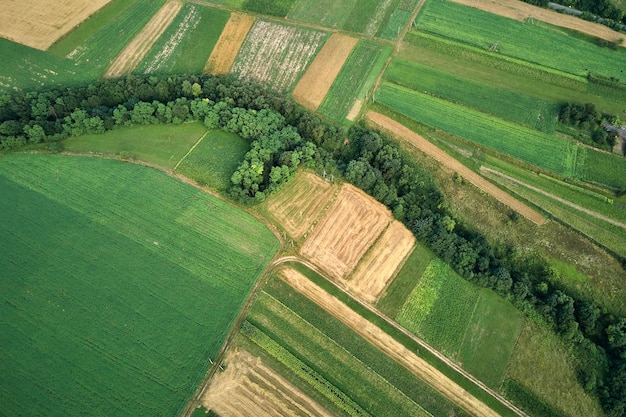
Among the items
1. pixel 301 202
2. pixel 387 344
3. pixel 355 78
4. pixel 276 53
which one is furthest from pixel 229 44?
pixel 387 344

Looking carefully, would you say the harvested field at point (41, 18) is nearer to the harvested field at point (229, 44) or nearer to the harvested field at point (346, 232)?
the harvested field at point (229, 44)

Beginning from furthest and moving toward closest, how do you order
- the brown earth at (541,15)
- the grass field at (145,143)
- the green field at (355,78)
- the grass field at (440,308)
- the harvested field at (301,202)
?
the brown earth at (541,15) < the green field at (355,78) < the grass field at (145,143) < the harvested field at (301,202) < the grass field at (440,308)

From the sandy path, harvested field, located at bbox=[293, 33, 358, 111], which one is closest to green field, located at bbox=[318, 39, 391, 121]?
harvested field, located at bbox=[293, 33, 358, 111]

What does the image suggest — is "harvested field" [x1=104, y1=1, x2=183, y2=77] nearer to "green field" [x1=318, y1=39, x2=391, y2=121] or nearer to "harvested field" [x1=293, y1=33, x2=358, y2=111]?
"harvested field" [x1=293, y1=33, x2=358, y2=111]

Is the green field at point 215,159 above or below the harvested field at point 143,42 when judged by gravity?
below

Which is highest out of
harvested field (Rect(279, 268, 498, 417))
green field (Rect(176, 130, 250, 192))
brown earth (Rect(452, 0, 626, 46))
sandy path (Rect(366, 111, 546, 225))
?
brown earth (Rect(452, 0, 626, 46))

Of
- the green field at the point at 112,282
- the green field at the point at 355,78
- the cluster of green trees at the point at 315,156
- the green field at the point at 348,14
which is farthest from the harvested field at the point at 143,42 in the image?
the green field at the point at 355,78
